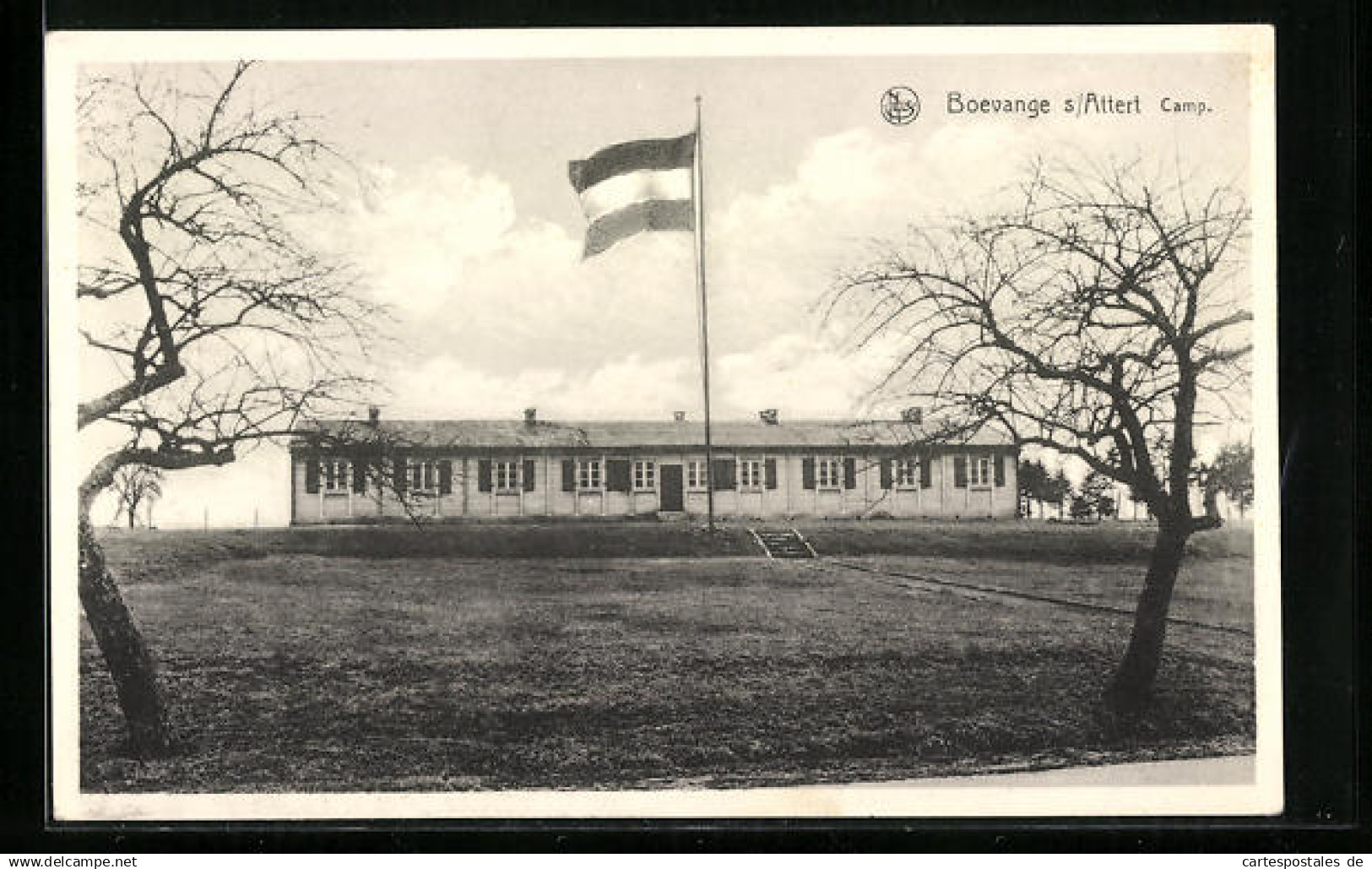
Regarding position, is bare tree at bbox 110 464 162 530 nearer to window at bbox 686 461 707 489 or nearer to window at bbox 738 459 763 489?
window at bbox 686 461 707 489

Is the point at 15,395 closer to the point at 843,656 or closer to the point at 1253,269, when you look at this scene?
the point at 843,656

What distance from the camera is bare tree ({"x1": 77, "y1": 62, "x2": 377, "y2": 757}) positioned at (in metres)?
7.27

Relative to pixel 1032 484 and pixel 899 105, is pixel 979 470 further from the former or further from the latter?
pixel 899 105

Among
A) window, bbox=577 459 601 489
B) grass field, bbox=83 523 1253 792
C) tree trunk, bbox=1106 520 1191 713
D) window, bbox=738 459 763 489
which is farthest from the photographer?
window, bbox=738 459 763 489

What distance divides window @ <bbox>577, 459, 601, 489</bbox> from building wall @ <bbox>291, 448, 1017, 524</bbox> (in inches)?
2.1

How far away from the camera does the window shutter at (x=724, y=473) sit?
7605mm

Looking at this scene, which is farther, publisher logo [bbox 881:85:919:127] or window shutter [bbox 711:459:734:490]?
window shutter [bbox 711:459:734:490]

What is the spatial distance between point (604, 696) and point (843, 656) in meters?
1.75

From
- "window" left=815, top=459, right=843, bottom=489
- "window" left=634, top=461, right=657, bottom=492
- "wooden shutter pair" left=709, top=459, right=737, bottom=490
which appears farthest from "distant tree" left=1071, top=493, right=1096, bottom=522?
"window" left=634, top=461, right=657, bottom=492

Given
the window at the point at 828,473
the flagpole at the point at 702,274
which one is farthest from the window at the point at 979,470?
the flagpole at the point at 702,274

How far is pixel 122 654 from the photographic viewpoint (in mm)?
7141

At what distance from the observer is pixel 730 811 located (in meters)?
7.03

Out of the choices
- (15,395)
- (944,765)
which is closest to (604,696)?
(944,765)

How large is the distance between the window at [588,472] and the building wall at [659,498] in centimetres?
5
